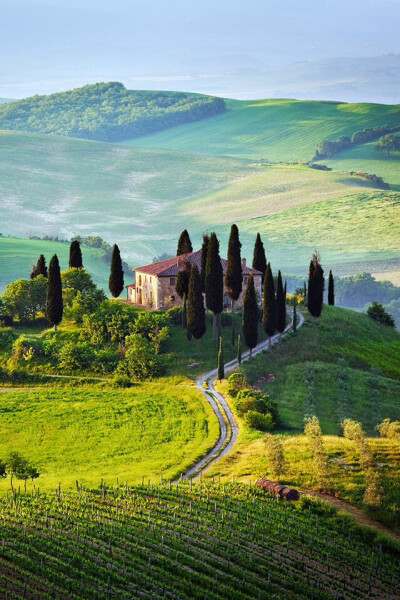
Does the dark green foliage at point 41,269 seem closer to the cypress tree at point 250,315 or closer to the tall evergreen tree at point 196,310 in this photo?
the tall evergreen tree at point 196,310

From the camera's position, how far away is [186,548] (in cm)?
4903

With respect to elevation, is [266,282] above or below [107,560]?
above

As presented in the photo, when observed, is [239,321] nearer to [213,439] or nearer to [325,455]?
[213,439]

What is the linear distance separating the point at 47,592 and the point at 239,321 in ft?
187

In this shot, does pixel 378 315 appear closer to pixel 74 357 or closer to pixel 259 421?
pixel 74 357

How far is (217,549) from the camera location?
49.6 metres

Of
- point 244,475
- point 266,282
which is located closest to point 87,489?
point 244,475

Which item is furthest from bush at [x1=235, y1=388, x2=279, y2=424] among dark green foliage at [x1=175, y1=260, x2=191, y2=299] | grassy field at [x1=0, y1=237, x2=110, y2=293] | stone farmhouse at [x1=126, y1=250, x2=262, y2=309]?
grassy field at [x1=0, y1=237, x2=110, y2=293]

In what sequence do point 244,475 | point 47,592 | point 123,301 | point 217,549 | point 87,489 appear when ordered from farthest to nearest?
point 123,301 < point 244,475 < point 87,489 < point 217,549 < point 47,592

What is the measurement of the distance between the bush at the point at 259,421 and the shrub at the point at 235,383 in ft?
21.2

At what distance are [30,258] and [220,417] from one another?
4248 inches

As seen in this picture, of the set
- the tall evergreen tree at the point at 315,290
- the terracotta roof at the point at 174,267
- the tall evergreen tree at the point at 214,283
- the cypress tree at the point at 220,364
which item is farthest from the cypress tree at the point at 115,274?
the cypress tree at the point at 220,364

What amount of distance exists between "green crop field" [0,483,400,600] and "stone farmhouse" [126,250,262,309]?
42802 millimetres

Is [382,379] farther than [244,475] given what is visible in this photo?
Yes
